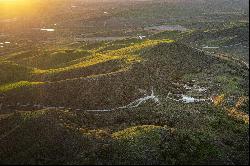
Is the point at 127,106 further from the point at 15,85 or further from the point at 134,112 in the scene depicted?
the point at 15,85

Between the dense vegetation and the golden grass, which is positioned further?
the golden grass

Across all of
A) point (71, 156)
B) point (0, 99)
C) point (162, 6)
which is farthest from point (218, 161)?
point (162, 6)

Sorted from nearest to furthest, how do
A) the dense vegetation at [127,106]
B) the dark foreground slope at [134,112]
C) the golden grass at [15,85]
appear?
the dark foreground slope at [134,112] < the dense vegetation at [127,106] < the golden grass at [15,85]

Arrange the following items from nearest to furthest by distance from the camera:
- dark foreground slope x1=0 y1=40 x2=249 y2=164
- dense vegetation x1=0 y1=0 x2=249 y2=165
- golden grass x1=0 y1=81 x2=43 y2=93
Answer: dark foreground slope x1=0 y1=40 x2=249 y2=164 → dense vegetation x1=0 y1=0 x2=249 y2=165 → golden grass x1=0 y1=81 x2=43 y2=93

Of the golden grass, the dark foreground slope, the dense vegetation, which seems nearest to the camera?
the dark foreground slope

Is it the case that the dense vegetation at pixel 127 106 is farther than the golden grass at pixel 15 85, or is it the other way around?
the golden grass at pixel 15 85

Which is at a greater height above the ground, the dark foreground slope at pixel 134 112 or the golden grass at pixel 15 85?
the golden grass at pixel 15 85

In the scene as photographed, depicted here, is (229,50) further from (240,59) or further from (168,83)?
(168,83)

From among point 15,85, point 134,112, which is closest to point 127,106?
point 134,112

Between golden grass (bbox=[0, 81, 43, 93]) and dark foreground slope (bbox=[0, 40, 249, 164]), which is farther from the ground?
golden grass (bbox=[0, 81, 43, 93])
